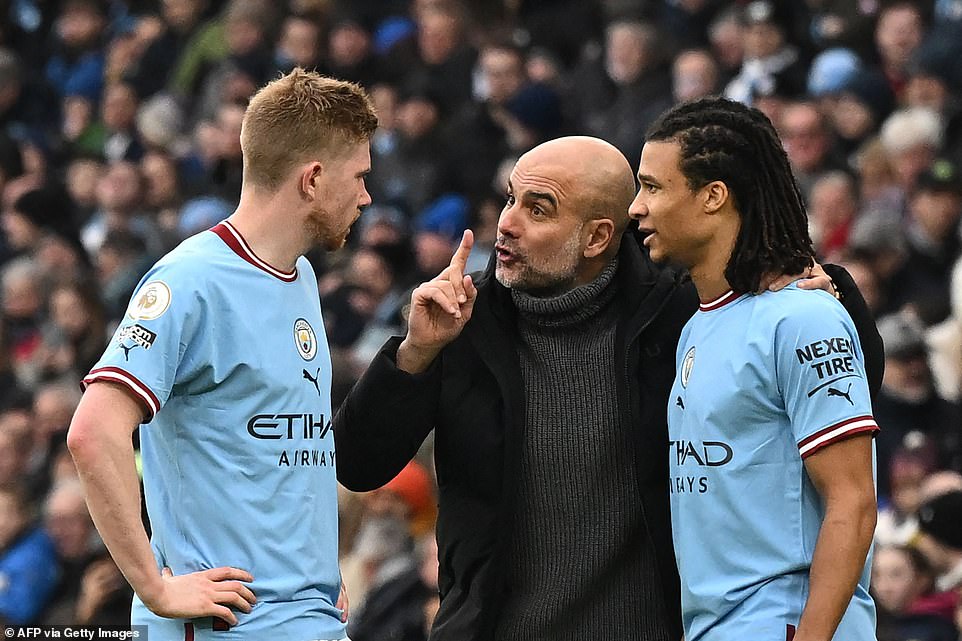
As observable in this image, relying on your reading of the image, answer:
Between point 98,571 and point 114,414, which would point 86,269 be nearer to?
point 98,571

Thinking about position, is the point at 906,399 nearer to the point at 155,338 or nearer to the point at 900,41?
the point at 900,41

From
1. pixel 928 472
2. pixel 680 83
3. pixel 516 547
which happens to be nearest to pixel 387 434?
pixel 516 547

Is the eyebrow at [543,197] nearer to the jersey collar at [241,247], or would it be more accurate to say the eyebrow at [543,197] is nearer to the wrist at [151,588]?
the jersey collar at [241,247]

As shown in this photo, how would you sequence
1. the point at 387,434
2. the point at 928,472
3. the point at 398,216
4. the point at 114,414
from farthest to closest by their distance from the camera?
the point at 398,216 < the point at 928,472 < the point at 387,434 < the point at 114,414

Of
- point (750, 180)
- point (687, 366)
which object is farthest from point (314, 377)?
point (750, 180)

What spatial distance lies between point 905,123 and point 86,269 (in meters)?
5.96

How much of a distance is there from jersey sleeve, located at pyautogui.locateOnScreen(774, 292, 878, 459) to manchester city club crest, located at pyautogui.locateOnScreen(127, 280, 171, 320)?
4.63 feet

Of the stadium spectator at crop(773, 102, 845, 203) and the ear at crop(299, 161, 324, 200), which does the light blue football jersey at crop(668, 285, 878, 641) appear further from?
the stadium spectator at crop(773, 102, 845, 203)

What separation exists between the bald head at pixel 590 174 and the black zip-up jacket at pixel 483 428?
6.5 inches

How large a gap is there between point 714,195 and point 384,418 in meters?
1.06

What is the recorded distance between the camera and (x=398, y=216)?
35.1 feet

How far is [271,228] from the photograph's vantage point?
13.6 feet

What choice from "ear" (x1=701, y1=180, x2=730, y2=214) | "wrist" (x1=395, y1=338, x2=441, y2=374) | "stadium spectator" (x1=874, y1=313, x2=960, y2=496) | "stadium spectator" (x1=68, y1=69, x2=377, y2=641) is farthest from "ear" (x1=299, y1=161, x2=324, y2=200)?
"stadium spectator" (x1=874, y1=313, x2=960, y2=496)

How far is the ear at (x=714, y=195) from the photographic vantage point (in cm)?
422
